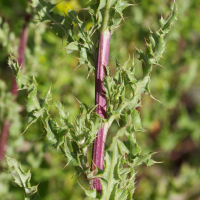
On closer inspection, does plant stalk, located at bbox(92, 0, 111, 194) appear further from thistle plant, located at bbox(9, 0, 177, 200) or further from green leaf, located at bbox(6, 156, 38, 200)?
green leaf, located at bbox(6, 156, 38, 200)

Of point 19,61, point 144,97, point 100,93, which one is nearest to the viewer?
point 100,93

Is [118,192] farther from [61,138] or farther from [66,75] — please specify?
[66,75]

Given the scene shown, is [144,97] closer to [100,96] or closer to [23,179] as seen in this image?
[100,96]

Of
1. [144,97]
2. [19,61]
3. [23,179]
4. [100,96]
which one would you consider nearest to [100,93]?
[100,96]

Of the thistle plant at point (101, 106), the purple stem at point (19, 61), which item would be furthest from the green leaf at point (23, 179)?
the purple stem at point (19, 61)

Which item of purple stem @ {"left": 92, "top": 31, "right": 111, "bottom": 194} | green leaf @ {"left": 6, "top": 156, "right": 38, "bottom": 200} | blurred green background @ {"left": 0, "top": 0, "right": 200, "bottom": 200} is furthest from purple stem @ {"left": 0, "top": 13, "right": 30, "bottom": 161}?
purple stem @ {"left": 92, "top": 31, "right": 111, "bottom": 194}

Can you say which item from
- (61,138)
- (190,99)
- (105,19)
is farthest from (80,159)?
(190,99)

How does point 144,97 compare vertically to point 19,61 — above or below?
below
